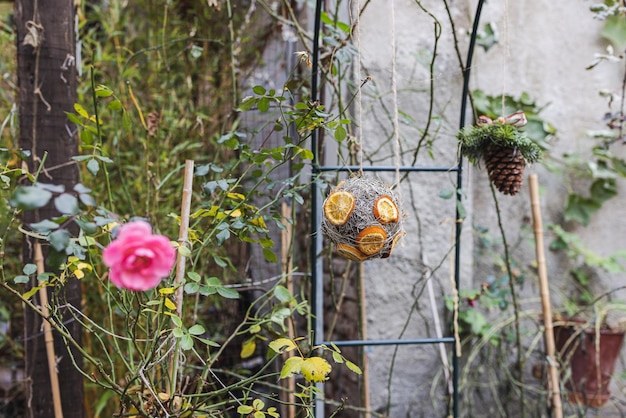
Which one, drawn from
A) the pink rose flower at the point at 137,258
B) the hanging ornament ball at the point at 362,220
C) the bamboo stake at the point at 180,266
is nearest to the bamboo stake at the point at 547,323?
the hanging ornament ball at the point at 362,220

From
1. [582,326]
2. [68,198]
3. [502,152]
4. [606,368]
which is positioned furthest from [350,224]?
[606,368]

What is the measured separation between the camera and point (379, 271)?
7.29 ft

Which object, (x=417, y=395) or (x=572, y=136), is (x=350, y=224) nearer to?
(x=417, y=395)

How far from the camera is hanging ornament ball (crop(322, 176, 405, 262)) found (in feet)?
4.14

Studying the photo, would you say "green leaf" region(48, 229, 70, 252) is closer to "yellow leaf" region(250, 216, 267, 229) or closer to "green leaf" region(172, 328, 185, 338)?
"green leaf" region(172, 328, 185, 338)

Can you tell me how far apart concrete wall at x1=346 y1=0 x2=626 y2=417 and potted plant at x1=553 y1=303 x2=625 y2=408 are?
0.67 ft

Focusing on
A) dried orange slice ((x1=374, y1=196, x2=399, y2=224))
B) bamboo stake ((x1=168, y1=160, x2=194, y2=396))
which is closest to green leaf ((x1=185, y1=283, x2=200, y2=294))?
bamboo stake ((x1=168, y1=160, x2=194, y2=396))

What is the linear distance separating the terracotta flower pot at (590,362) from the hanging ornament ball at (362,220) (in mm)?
1299

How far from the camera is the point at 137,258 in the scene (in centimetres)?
76

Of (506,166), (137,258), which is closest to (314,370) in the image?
(137,258)

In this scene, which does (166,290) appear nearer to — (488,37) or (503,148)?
(503,148)

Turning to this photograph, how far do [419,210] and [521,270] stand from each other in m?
0.59

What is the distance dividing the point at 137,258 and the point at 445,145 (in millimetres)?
1748

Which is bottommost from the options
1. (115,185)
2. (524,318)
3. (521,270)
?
(524,318)
